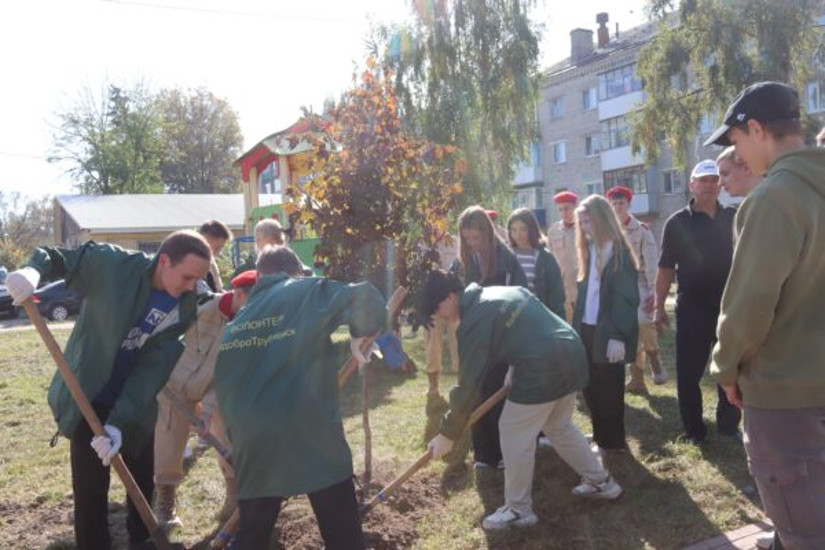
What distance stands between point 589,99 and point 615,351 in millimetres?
35906

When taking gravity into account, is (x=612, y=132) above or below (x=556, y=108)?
below

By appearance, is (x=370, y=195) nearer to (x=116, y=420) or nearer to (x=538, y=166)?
(x=116, y=420)

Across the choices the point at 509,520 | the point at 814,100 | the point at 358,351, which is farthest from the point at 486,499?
the point at 814,100

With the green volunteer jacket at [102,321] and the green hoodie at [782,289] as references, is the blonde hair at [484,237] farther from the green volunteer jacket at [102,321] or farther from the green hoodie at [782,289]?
the green hoodie at [782,289]

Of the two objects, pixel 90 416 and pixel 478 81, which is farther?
pixel 478 81

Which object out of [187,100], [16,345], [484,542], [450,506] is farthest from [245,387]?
[187,100]

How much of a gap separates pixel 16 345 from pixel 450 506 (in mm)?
13214

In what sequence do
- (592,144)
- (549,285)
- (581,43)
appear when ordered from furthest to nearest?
(581,43) → (592,144) → (549,285)

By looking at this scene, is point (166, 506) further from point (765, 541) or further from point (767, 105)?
point (767, 105)

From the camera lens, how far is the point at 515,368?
3.62 m

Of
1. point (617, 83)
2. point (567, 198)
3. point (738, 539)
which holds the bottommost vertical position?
point (738, 539)

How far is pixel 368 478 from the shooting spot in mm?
4422

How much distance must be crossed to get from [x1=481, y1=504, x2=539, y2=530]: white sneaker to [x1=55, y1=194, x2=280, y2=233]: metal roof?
28.9 meters

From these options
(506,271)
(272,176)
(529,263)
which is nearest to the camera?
(506,271)
